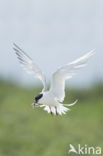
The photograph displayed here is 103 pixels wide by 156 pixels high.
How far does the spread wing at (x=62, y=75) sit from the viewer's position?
8641 mm

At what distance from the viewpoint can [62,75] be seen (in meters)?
8.75

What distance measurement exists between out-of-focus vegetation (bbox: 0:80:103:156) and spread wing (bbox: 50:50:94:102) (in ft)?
11.2

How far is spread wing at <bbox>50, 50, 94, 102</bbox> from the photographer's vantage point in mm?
8641

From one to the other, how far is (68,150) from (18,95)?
266cm

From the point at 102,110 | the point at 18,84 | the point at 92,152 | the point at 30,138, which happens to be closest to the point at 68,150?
the point at 92,152

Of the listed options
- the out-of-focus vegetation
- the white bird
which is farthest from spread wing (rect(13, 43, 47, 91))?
the out-of-focus vegetation

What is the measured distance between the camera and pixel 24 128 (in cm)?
1354

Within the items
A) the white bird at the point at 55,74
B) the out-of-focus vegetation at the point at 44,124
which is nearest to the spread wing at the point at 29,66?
the white bird at the point at 55,74

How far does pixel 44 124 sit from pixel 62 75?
4872 mm

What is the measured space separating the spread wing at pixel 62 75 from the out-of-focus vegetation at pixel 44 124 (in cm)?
341

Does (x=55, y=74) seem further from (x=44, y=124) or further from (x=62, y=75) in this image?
(x=44, y=124)

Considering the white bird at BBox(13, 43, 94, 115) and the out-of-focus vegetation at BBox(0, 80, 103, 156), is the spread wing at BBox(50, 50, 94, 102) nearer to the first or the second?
the white bird at BBox(13, 43, 94, 115)

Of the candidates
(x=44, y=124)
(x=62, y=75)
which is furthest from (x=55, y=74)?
Result: (x=44, y=124)

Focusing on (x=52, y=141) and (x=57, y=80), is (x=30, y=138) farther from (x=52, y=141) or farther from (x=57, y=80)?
(x=57, y=80)
